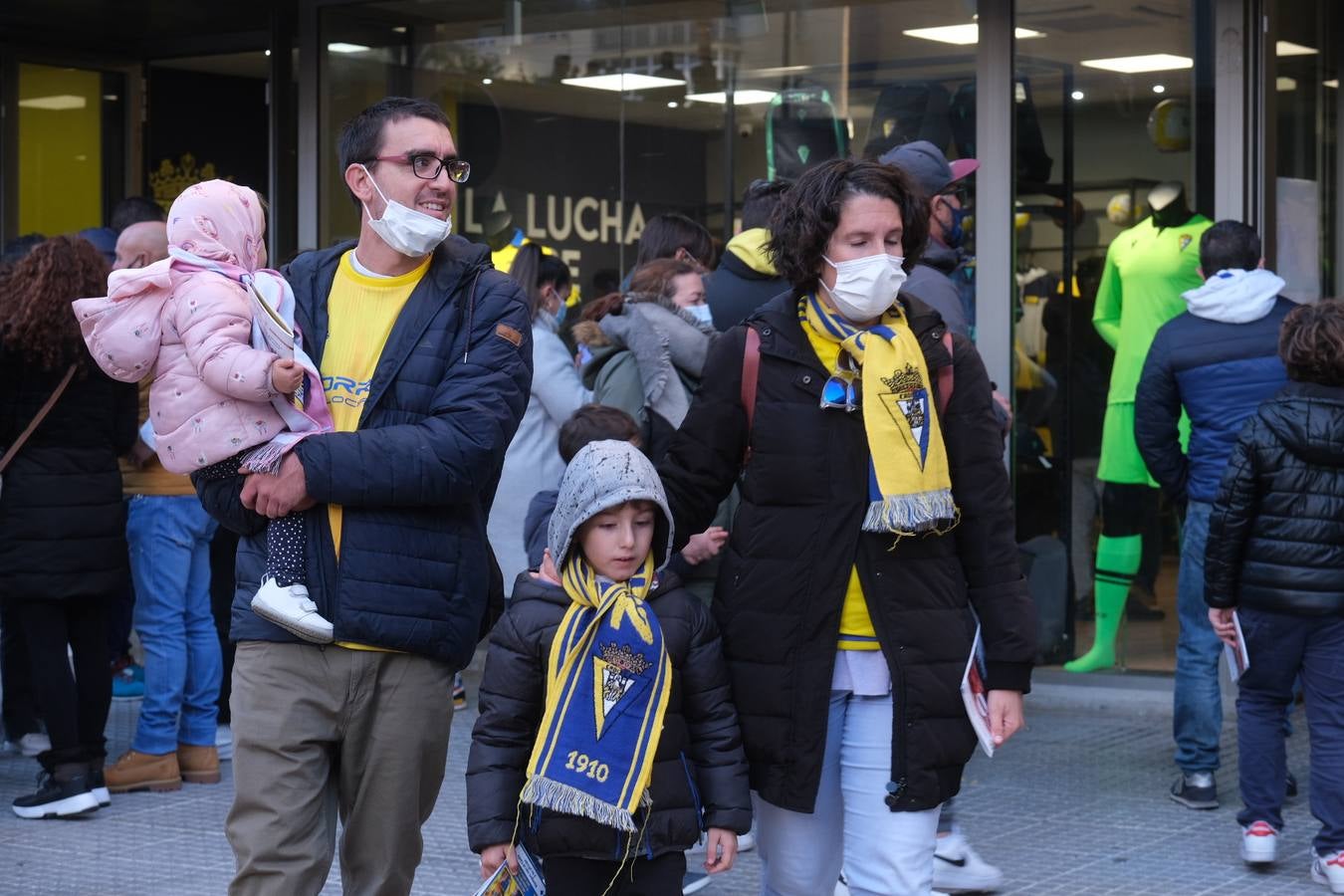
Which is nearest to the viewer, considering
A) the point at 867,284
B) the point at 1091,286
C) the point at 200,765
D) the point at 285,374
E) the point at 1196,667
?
the point at 285,374

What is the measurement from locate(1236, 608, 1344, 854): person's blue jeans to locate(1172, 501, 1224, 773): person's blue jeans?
2.31 ft

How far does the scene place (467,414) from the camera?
12.0 ft

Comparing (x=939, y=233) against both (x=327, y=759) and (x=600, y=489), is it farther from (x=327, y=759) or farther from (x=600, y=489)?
(x=327, y=759)

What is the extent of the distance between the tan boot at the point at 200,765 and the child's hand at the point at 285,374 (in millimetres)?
3928

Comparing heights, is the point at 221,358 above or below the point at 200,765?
above

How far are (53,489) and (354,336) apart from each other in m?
3.15

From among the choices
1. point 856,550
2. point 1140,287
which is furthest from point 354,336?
point 1140,287

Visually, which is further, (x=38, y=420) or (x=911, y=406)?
(x=38, y=420)

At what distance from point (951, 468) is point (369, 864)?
1467 mm

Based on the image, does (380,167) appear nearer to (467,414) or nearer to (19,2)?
(467,414)

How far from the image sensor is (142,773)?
6902 mm

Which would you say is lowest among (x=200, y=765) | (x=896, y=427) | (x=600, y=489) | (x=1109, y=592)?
(x=200, y=765)

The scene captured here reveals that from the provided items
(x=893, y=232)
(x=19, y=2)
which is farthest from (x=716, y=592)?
(x=19, y=2)

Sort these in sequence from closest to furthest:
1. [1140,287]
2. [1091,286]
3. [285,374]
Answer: [285,374]
[1140,287]
[1091,286]
